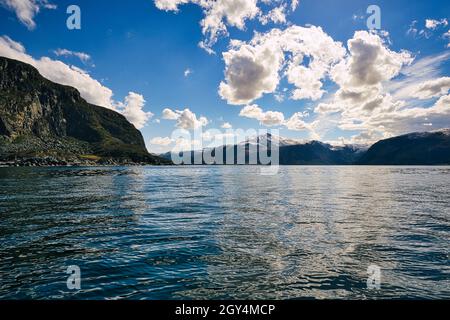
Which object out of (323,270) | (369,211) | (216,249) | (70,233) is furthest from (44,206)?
(369,211)

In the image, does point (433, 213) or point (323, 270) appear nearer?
point (323, 270)

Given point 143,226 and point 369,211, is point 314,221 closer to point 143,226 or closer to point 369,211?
point 369,211

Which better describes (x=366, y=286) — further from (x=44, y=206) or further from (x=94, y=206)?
(x=44, y=206)

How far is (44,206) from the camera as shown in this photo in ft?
121

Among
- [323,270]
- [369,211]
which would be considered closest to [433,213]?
[369,211]
